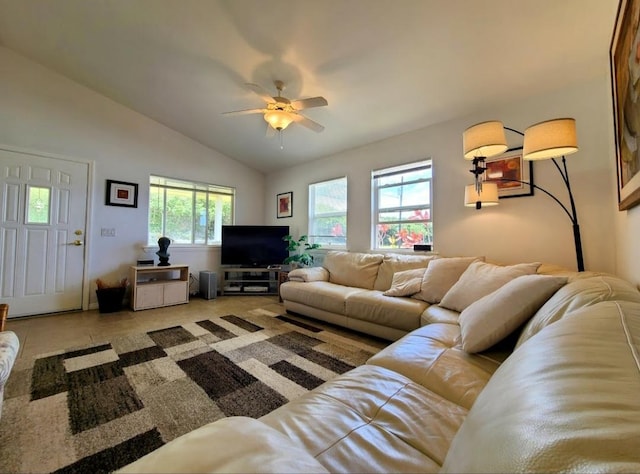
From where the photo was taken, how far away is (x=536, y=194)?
2547 millimetres

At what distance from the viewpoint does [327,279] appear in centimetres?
373

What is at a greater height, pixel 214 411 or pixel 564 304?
pixel 564 304

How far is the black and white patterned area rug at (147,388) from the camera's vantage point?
1.28m

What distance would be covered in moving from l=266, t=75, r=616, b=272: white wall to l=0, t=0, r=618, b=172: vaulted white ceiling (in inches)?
6.8

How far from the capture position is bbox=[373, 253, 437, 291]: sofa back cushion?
299 centimetres

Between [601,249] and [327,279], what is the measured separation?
2789 mm

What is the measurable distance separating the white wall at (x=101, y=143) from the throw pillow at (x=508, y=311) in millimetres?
4511

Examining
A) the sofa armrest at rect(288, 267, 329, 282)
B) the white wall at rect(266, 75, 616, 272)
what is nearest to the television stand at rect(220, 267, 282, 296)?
the sofa armrest at rect(288, 267, 329, 282)

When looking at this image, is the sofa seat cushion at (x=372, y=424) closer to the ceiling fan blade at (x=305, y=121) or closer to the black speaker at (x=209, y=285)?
the ceiling fan blade at (x=305, y=121)

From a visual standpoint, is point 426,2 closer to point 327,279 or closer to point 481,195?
point 481,195

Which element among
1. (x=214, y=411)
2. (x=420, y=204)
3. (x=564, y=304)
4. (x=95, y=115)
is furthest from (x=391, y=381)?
(x=95, y=115)

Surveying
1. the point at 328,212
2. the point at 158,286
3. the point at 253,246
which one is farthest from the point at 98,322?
the point at 328,212

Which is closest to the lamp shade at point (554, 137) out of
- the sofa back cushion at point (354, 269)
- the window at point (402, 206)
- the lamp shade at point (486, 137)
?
the lamp shade at point (486, 137)

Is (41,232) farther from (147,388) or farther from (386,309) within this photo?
(386,309)
